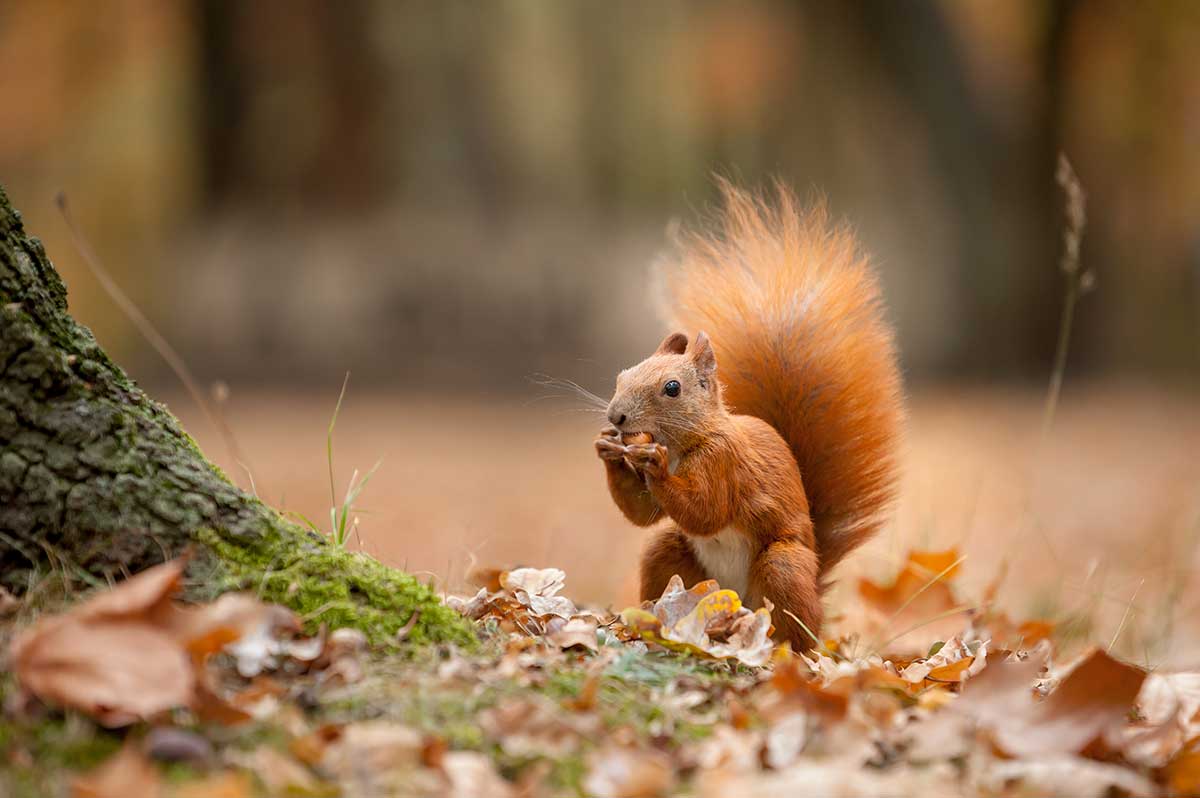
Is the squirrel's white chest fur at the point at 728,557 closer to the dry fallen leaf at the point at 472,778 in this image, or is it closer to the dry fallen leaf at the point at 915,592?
the dry fallen leaf at the point at 915,592

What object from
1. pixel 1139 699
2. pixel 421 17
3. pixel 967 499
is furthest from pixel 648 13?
pixel 1139 699

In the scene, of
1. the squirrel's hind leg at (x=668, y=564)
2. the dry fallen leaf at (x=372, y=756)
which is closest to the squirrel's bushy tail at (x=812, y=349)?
the squirrel's hind leg at (x=668, y=564)

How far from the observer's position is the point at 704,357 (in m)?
2.13

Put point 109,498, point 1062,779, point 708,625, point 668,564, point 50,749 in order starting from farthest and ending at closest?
point 668,564
point 708,625
point 109,498
point 1062,779
point 50,749

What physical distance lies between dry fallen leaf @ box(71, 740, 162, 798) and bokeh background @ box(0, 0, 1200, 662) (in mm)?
5775

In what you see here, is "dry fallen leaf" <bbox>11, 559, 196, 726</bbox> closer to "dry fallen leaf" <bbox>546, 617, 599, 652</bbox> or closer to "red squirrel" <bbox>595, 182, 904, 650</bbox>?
"dry fallen leaf" <bbox>546, 617, 599, 652</bbox>

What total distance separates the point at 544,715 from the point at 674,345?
105 cm

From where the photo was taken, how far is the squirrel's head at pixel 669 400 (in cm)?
207

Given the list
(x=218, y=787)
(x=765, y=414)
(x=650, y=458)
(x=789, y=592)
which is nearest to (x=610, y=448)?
(x=650, y=458)

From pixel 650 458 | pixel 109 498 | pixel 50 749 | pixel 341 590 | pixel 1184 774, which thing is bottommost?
pixel 1184 774

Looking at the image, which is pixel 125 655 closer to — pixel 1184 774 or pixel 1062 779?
pixel 1062 779

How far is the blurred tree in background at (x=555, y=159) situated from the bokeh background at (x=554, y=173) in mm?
21

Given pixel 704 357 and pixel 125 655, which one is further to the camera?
pixel 704 357

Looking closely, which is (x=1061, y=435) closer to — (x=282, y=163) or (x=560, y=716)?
(x=282, y=163)
